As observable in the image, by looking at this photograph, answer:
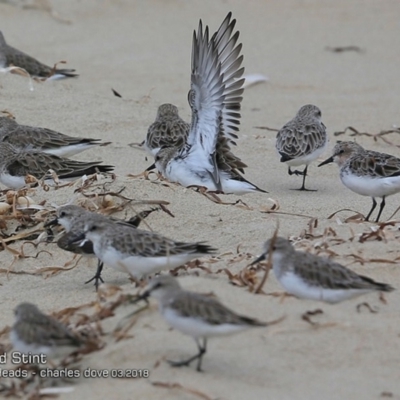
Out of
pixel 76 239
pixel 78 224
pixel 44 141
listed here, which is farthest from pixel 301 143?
pixel 76 239

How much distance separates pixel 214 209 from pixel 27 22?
8475 millimetres

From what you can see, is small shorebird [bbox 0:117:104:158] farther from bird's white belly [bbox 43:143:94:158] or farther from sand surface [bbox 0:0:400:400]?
sand surface [bbox 0:0:400:400]

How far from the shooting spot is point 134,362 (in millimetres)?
4234

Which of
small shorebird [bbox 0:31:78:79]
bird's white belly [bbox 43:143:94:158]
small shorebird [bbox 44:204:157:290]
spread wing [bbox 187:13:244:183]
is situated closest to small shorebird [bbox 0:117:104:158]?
bird's white belly [bbox 43:143:94:158]

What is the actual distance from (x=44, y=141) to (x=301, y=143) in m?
1.99

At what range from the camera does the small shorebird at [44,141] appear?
819 centimetres

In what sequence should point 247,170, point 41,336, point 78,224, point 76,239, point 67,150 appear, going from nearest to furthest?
point 41,336, point 76,239, point 78,224, point 67,150, point 247,170

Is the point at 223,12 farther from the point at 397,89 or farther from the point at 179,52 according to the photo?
the point at 397,89

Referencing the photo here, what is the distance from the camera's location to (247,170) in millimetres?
8570

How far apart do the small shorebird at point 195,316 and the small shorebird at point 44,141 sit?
4.05 meters

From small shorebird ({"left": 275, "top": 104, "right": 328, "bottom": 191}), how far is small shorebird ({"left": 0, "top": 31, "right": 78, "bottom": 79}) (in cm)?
Result: 350

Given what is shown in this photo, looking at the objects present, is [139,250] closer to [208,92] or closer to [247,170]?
[208,92]

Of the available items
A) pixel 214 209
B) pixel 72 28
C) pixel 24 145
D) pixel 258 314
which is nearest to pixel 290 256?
pixel 258 314

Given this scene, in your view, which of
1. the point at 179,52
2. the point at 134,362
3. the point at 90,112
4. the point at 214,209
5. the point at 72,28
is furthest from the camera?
the point at 72,28
